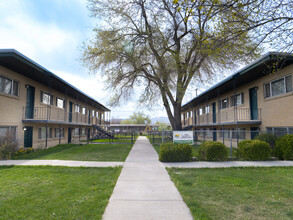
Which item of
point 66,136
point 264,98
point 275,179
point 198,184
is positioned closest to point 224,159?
point 275,179

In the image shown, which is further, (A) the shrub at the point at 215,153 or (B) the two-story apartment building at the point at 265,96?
(B) the two-story apartment building at the point at 265,96

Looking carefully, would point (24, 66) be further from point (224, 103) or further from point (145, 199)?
point (224, 103)

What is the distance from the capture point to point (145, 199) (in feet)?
15.2

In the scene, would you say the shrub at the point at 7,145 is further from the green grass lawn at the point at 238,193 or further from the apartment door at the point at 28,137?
the green grass lawn at the point at 238,193

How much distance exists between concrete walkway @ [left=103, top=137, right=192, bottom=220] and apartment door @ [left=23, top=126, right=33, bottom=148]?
10.4 meters

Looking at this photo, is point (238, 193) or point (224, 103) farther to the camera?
point (224, 103)

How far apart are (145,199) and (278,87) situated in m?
11.7

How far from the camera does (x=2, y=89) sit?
11.4 metres

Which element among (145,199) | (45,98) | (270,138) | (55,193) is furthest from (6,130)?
(270,138)

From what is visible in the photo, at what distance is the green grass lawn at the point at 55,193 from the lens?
3809 mm

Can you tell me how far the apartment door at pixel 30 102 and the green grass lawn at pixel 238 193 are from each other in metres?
11.8

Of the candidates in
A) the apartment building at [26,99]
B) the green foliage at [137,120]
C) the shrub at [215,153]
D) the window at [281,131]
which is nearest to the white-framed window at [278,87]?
the window at [281,131]

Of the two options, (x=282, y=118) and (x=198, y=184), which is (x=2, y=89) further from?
(x=282, y=118)

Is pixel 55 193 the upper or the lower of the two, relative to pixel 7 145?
lower
